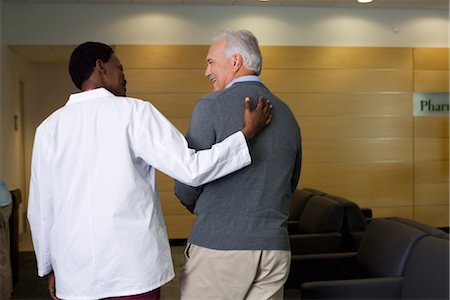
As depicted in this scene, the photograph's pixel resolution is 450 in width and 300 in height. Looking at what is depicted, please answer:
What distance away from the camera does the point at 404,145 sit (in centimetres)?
857

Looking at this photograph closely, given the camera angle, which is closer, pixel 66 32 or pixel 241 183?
pixel 241 183

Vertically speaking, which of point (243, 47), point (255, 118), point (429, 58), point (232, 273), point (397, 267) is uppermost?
point (429, 58)

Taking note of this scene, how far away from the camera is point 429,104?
8.60m

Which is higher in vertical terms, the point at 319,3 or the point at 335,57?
the point at 319,3

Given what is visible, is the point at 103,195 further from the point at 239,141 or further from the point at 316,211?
the point at 316,211

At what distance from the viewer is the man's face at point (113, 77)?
1.96 m

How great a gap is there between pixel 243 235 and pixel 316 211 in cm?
308

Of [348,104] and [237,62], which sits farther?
[348,104]

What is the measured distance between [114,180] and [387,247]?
1.96m

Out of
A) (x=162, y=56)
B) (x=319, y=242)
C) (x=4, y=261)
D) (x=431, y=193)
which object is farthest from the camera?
(x=431, y=193)

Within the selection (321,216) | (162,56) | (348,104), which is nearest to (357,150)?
(348,104)

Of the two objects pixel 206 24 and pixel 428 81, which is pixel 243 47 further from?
pixel 428 81

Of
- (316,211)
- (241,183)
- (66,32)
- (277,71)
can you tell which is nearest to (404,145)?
(277,71)

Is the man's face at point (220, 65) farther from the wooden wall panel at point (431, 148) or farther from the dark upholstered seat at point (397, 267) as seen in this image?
the wooden wall panel at point (431, 148)
